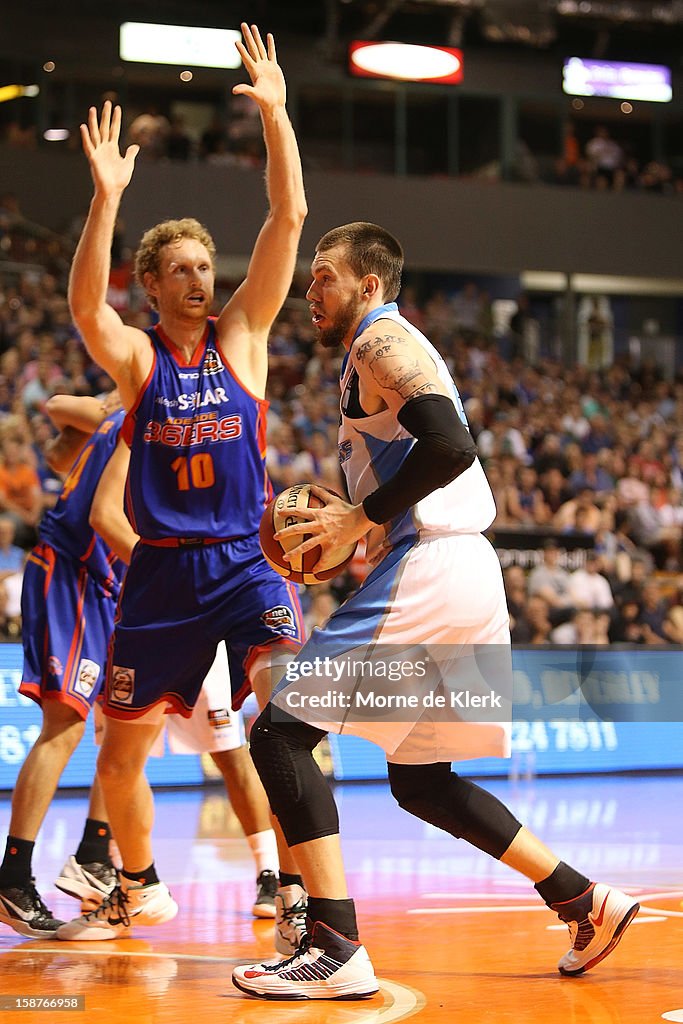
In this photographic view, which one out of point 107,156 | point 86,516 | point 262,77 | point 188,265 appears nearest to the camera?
point 262,77

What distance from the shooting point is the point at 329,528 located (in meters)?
4.14

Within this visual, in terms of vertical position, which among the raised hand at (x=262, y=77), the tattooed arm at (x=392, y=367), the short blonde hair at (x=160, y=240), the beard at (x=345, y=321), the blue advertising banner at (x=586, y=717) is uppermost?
the raised hand at (x=262, y=77)

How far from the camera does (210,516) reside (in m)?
4.97

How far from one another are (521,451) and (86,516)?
530 inches

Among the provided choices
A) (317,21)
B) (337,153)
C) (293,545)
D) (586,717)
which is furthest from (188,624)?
(317,21)

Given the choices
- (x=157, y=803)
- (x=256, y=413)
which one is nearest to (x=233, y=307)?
(x=256, y=413)

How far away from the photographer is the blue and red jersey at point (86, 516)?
5922 millimetres

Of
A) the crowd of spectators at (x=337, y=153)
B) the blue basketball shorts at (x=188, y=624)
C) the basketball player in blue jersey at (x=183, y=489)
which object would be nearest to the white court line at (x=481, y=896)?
the basketball player in blue jersey at (x=183, y=489)

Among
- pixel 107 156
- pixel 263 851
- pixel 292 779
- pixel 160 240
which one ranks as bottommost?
pixel 263 851

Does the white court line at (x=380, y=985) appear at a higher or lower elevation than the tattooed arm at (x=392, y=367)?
lower

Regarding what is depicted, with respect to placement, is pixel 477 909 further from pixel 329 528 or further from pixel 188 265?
pixel 188 265

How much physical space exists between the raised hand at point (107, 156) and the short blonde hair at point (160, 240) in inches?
11.7

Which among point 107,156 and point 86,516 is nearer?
point 107,156

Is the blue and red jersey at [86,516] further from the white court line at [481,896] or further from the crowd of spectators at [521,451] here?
the crowd of spectators at [521,451]
